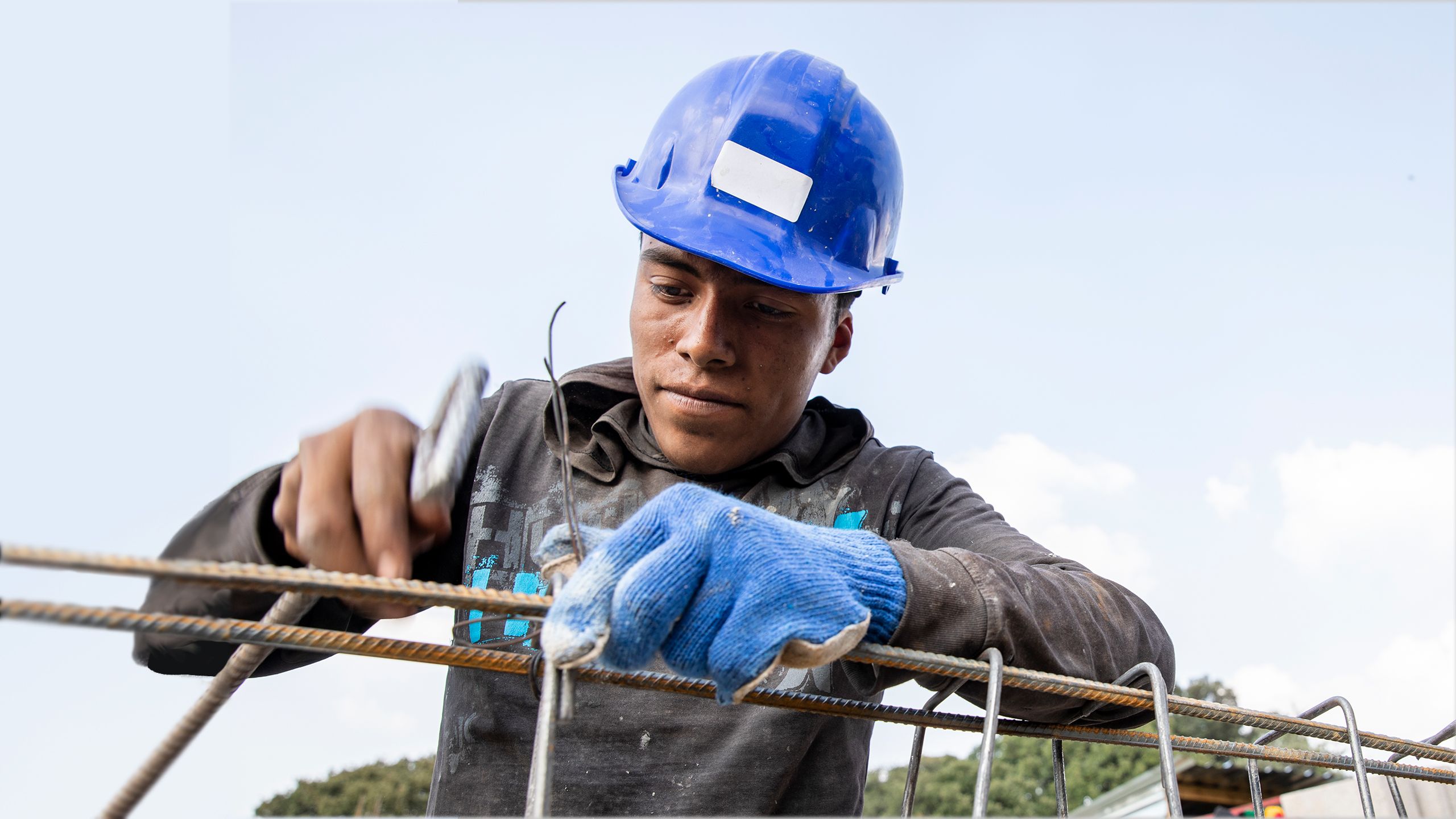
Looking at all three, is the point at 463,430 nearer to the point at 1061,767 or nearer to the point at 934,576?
the point at 934,576

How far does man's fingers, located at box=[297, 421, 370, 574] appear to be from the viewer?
154 cm

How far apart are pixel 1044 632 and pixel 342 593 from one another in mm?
1152

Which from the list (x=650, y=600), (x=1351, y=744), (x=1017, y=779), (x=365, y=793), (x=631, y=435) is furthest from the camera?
(x=1017, y=779)

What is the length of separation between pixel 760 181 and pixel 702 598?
1.43 m

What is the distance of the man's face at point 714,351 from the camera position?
2.30 metres

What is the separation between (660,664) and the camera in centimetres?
229

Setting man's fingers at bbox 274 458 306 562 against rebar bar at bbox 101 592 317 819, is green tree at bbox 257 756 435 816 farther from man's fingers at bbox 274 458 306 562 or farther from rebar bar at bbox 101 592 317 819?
rebar bar at bbox 101 592 317 819

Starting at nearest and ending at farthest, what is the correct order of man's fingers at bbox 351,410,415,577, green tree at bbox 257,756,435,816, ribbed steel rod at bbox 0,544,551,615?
ribbed steel rod at bbox 0,544,551,615 → man's fingers at bbox 351,410,415,577 → green tree at bbox 257,756,435,816

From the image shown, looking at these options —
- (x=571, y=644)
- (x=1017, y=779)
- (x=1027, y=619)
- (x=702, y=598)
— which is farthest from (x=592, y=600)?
(x=1017, y=779)

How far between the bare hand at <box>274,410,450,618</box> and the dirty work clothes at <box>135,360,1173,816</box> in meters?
0.17

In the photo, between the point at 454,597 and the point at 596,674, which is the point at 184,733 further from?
the point at 596,674

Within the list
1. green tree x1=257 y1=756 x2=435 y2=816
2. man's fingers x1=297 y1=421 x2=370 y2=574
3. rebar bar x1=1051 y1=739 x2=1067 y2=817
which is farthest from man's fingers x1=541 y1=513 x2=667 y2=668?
green tree x1=257 y1=756 x2=435 y2=816

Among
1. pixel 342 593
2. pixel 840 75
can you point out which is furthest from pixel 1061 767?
pixel 840 75

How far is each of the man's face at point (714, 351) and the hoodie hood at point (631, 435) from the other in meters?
0.10
